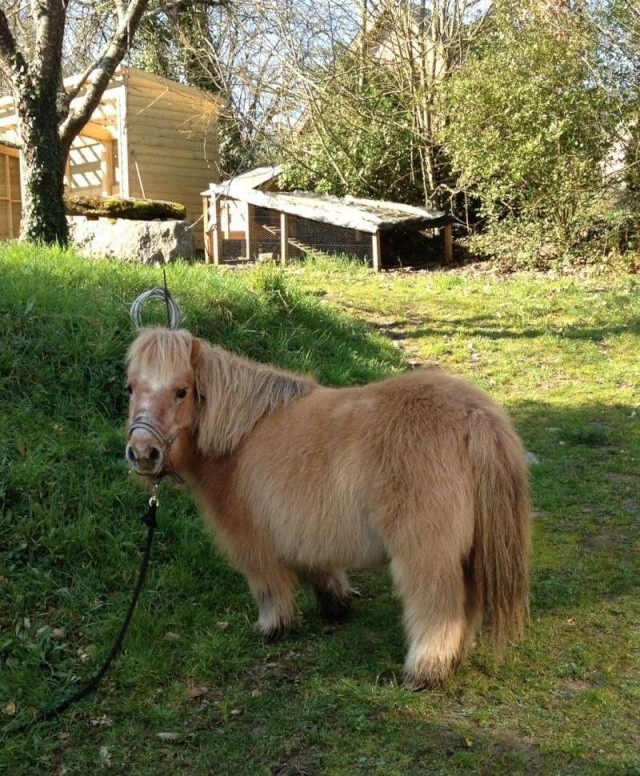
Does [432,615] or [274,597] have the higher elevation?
[432,615]

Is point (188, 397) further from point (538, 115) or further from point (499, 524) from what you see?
point (538, 115)

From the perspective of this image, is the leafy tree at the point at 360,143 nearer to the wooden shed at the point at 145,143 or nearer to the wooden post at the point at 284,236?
the wooden post at the point at 284,236

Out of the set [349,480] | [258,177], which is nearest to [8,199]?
[258,177]

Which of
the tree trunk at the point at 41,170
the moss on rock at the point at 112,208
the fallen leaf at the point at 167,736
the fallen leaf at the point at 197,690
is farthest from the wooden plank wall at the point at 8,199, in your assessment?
the fallen leaf at the point at 167,736

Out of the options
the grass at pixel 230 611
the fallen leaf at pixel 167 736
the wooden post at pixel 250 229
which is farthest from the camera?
the wooden post at pixel 250 229

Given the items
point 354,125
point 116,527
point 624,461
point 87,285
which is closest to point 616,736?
point 116,527

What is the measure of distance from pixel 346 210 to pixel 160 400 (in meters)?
10.6

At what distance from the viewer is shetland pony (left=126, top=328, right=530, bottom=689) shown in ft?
9.97

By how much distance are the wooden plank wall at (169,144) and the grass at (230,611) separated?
10.1 m

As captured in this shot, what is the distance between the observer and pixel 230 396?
365 cm

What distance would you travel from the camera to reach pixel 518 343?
915cm

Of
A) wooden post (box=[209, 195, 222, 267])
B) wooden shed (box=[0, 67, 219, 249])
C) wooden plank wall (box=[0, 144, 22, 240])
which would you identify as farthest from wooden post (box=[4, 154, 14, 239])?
wooden post (box=[209, 195, 222, 267])

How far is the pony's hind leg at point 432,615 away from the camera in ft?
9.89

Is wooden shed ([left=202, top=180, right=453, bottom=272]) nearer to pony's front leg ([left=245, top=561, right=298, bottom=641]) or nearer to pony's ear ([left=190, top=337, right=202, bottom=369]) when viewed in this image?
pony's ear ([left=190, top=337, right=202, bottom=369])
